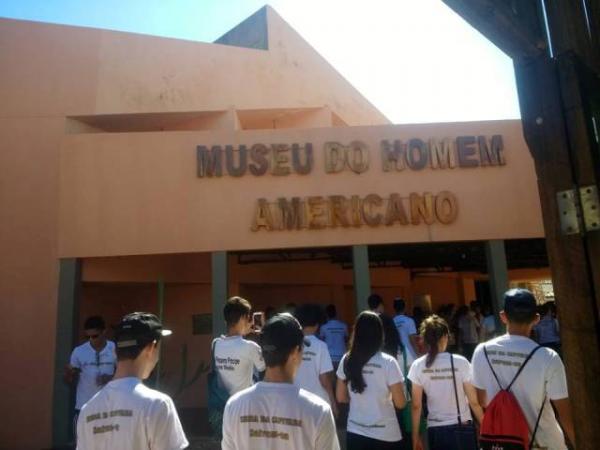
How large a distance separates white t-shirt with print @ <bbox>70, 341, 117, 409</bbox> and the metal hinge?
5.17 meters

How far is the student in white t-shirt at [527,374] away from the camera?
287cm

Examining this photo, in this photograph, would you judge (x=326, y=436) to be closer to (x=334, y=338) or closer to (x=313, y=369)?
(x=313, y=369)

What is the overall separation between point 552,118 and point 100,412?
2484 mm

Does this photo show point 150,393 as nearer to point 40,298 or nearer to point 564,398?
point 564,398

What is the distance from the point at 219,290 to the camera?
8.38m

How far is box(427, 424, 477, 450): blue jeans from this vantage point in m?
4.03

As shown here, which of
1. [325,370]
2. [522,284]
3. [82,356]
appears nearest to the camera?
[325,370]

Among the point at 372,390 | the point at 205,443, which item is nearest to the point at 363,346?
the point at 372,390

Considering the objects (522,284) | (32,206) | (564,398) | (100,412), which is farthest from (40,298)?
(522,284)

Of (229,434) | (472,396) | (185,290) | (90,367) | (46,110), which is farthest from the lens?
(185,290)

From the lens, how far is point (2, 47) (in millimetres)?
9594

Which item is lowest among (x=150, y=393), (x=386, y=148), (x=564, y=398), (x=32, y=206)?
(x=564, y=398)

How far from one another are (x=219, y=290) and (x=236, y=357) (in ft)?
13.6

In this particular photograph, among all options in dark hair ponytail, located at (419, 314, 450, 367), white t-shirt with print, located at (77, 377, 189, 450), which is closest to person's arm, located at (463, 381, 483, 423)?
dark hair ponytail, located at (419, 314, 450, 367)
